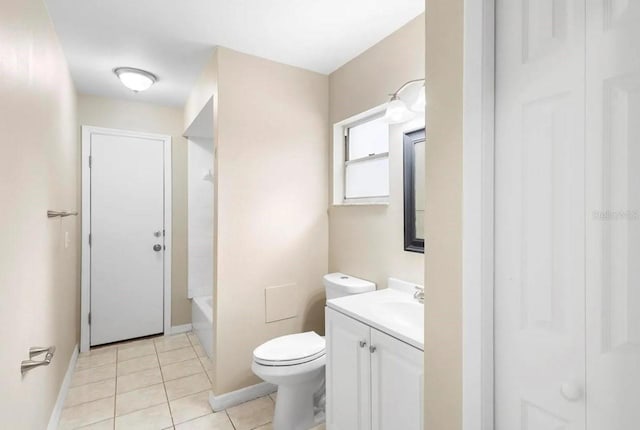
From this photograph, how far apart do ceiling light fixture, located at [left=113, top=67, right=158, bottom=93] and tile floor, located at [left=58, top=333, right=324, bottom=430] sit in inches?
91.9

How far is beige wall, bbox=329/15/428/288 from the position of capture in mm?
1908

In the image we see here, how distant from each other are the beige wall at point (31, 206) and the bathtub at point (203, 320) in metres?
0.97

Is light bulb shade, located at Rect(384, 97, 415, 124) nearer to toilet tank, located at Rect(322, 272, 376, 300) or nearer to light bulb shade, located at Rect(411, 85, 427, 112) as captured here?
light bulb shade, located at Rect(411, 85, 427, 112)

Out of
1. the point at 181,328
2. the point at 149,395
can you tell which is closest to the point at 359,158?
the point at 149,395

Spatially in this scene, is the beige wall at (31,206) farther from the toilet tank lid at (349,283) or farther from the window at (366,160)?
the window at (366,160)

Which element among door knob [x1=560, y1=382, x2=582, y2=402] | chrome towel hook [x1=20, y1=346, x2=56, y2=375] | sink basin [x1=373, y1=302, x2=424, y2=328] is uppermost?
door knob [x1=560, y1=382, x2=582, y2=402]

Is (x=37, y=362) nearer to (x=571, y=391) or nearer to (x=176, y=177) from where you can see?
(x=571, y=391)

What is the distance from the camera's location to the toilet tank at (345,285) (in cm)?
210


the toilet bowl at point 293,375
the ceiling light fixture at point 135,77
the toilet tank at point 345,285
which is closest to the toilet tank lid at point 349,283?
the toilet tank at point 345,285

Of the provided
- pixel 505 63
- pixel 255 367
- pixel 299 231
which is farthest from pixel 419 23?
pixel 255 367

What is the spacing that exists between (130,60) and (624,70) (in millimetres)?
2806

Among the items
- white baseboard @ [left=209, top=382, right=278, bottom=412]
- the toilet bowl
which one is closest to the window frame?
the toilet bowl

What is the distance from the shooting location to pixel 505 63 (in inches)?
36.7

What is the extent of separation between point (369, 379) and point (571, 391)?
0.83m
